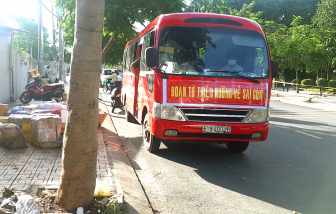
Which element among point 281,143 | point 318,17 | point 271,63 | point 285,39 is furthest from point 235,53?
point 318,17

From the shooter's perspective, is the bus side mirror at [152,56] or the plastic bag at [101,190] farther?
the bus side mirror at [152,56]

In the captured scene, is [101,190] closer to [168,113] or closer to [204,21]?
[168,113]

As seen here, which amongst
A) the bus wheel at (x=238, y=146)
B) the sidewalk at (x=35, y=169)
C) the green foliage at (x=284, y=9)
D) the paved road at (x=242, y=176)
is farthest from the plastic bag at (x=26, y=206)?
the green foliage at (x=284, y=9)

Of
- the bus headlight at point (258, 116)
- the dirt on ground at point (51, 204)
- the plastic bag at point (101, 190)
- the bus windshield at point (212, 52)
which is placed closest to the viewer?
the dirt on ground at point (51, 204)

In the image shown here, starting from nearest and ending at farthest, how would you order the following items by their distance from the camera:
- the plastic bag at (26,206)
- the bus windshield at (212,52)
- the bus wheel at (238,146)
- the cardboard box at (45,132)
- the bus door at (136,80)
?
the plastic bag at (26,206) → the bus windshield at (212,52) → the cardboard box at (45,132) → the bus wheel at (238,146) → the bus door at (136,80)

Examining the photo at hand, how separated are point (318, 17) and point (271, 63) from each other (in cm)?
3286

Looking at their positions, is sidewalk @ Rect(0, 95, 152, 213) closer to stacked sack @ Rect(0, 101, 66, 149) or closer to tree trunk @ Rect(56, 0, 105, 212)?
stacked sack @ Rect(0, 101, 66, 149)

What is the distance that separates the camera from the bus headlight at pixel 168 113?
6766mm

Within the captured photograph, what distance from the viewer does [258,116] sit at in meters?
6.97

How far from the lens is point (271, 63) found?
751 cm

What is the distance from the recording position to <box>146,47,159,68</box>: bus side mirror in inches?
269

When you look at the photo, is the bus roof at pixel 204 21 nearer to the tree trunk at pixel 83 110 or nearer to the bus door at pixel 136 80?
the bus door at pixel 136 80

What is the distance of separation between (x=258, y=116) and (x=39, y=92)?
38.7 ft

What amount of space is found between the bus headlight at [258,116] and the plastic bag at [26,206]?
4105mm
